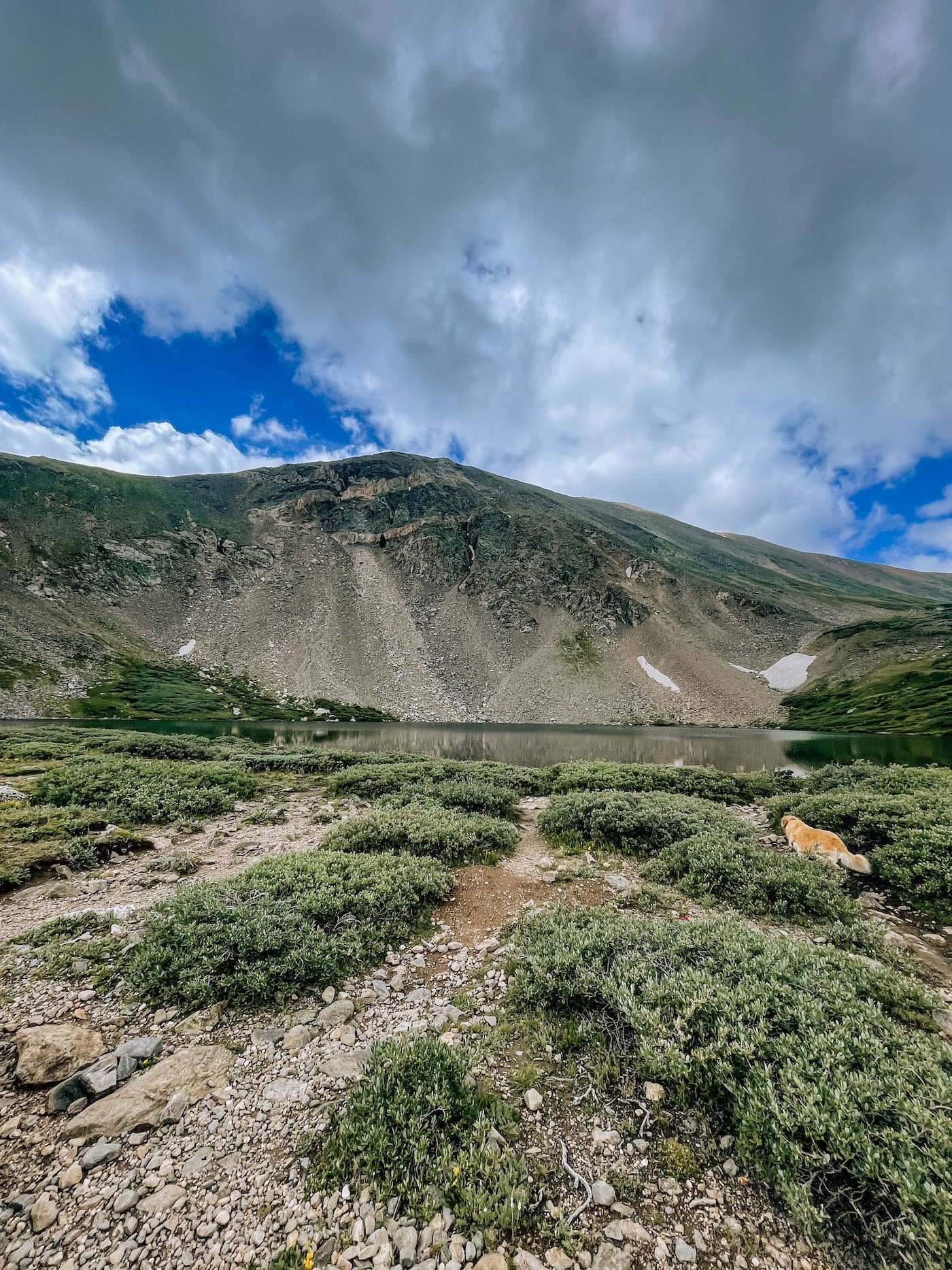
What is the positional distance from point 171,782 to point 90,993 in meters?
10.8

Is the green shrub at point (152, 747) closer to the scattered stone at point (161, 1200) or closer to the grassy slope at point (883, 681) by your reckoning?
the scattered stone at point (161, 1200)

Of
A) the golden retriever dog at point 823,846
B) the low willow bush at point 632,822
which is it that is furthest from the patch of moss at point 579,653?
the golden retriever dog at point 823,846

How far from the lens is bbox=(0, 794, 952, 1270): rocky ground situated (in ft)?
9.66

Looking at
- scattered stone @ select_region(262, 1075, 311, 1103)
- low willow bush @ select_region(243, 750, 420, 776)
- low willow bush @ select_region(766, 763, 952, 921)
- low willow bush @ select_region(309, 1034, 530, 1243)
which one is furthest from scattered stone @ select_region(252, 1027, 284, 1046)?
low willow bush @ select_region(243, 750, 420, 776)

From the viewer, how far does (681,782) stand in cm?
1866

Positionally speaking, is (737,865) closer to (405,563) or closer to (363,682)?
(363,682)

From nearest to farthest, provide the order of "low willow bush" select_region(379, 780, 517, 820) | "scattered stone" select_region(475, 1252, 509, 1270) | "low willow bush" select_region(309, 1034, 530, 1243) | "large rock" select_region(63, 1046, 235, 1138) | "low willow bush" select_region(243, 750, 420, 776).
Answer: "scattered stone" select_region(475, 1252, 509, 1270) → "low willow bush" select_region(309, 1034, 530, 1243) → "large rock" select_region(63, 1046, 235, 1138) → "low willow bush" select_region(379, 780, 517, 820) → "low willow bush" select_region(243, 750, 420, 776)

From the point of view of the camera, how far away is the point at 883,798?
11.6 meters

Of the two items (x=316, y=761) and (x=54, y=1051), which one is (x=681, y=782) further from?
(x=54, y=1051)

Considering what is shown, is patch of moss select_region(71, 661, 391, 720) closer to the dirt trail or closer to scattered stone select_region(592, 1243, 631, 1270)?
Result: the dirt trail

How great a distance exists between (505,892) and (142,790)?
11621 millimetres

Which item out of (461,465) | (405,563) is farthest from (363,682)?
(461,465)

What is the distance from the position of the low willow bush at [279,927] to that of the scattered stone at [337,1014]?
1.57 ft

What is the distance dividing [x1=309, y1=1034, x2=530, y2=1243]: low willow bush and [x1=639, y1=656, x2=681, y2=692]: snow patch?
91.1 meters
